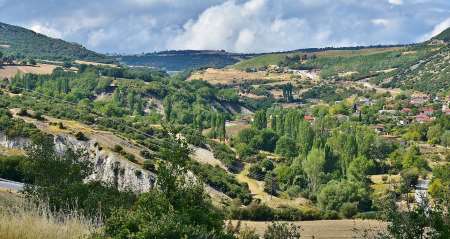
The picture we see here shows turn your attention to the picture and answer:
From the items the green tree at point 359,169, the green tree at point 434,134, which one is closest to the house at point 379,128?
the green tree at point 434,134

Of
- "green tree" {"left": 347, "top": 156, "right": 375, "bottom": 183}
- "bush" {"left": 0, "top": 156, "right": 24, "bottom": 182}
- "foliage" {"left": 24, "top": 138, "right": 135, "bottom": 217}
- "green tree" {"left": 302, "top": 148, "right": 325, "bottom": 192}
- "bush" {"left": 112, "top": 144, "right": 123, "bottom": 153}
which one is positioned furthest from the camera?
"green tree" {"left": 347, "top": 156, "right": 375, "bottom": 183}

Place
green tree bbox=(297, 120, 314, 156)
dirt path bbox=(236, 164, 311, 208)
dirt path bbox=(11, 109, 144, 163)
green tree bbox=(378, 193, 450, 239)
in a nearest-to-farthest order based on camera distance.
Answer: green tree bbox=(378, 193, 450, 239) → dirt path bbox=(236, 164, 311, 208) → dirt path bbox=(11, 109, 144, 163) → green tree bbox=(297, 120, 314, 156)

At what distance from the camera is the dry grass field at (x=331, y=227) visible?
202 feet

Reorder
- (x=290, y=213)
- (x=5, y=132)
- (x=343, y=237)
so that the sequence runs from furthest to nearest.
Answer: (x=5, y=132) → (x=290, y=213) → (x=343, y=237)

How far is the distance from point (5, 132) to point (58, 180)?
6037cm

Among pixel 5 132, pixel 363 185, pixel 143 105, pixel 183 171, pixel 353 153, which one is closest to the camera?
pixel 183 171

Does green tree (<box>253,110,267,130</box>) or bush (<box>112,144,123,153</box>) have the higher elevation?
bush (<box>112,144,123,153</box>)

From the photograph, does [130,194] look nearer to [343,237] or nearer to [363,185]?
[343,237]

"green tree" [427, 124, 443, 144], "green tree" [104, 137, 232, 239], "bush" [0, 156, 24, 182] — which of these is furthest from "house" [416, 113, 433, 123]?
"green tree" [104, 137, 232, 239]

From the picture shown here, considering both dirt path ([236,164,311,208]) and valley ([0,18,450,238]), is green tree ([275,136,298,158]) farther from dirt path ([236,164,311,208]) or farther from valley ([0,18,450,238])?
dirt path ([236,164,311,208])

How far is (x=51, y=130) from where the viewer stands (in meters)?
94.4

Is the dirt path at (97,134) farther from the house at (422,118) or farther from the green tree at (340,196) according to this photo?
the house at (422,118)

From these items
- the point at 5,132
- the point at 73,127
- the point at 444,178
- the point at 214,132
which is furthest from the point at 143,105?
the point at 444,178

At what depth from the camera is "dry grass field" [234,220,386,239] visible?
202 feet
